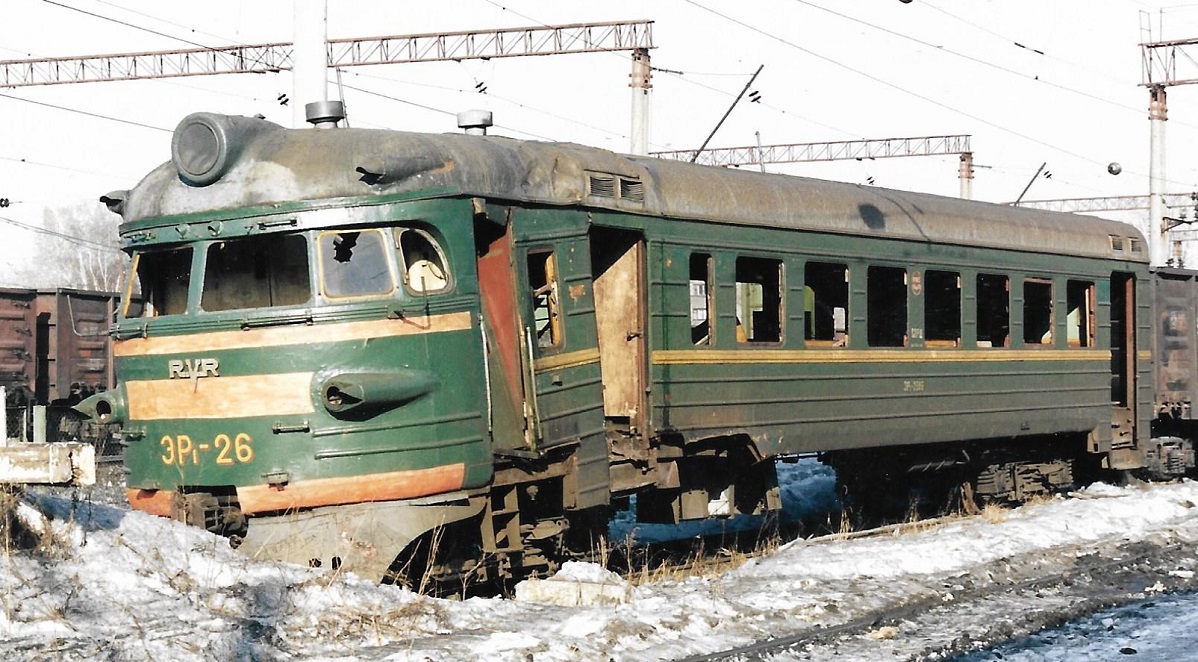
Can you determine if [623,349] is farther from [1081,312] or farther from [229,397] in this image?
[1081,312]

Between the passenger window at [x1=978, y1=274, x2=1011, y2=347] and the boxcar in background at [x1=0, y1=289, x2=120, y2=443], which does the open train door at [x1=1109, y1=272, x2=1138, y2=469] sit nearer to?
the passenger window at [x1=978, y1=274, x2=1011, y2=347]

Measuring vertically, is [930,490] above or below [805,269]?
below

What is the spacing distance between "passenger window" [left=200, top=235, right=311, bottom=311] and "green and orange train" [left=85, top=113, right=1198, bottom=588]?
16 millimetres

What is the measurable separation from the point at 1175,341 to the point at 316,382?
50.1 feet

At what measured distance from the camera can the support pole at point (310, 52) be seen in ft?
42.7

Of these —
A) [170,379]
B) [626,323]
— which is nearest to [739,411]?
→ [626,323]

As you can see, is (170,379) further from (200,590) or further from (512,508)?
(512,508)

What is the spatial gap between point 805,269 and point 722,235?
4.15 feet

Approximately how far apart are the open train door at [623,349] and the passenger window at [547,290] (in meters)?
0.96

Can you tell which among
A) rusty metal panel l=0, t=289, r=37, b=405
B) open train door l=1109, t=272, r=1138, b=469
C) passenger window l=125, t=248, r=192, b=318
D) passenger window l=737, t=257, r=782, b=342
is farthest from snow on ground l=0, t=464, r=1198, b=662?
rusty metal panel l=0, t=289, r=37, b=405

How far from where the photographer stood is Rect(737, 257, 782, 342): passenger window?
12.7 m

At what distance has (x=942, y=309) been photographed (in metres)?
14.7

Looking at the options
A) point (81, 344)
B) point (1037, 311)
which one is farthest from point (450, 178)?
point (81, 344)

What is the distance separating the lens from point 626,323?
37.6 ft
